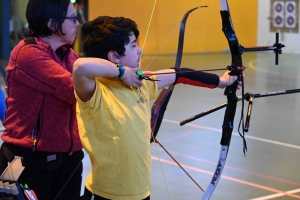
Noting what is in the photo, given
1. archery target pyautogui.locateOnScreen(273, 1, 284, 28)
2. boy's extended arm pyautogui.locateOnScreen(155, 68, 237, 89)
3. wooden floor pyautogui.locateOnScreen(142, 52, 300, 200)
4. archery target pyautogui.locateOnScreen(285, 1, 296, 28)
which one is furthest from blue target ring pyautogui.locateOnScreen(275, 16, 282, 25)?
boy's extended arm pyautogui.locateOnScreen(155, 68, 237, 89)

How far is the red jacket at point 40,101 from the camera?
1.68 meters

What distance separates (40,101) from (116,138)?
0.31 meters

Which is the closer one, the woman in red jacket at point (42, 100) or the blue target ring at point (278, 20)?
the woman in red jacket at point (42, 100)

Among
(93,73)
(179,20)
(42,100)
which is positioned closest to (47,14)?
(42,100)

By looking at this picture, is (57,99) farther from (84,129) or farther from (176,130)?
(176,130)

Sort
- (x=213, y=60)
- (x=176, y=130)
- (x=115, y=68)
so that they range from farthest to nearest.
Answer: (x=213, y=60)
(x=176, y=130)
(x=115, y=68)

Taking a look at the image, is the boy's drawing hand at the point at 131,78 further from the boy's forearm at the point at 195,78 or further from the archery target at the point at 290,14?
the archery target at the point at 290,14

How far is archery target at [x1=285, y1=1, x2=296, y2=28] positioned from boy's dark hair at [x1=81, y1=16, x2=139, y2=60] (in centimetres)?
1054

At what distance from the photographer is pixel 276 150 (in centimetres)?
416

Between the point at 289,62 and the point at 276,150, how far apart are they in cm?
631

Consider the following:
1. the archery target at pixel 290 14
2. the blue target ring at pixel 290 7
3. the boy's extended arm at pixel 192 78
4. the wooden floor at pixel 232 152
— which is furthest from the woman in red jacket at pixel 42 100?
the blue target ring at pixel 290 7

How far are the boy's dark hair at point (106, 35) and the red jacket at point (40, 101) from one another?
156 mm

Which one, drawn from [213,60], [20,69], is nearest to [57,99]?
[20,69]

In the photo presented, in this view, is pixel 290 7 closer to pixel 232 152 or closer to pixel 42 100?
pixel 232 152
